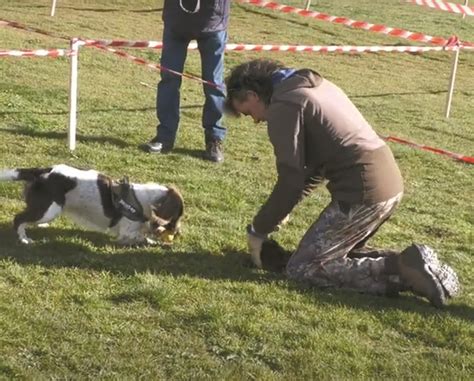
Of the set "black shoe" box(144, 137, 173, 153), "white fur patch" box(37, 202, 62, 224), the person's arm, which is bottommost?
"black shoe" box(144, 137, 173, 153)

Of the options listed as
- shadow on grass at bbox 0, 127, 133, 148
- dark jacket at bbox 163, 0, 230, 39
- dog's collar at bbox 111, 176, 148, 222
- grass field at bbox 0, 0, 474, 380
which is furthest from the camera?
shadow on grass at bbox 0, 127, 133, 148

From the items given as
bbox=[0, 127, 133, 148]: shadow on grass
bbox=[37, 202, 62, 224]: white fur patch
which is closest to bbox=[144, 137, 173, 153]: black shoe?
bbox=[0, 127, 133, 148]: shadow on grass

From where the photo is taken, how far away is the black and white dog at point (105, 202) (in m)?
4.75

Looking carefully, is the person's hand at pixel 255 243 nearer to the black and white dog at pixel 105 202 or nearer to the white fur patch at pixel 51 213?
the black and white dog at pixel 105 202

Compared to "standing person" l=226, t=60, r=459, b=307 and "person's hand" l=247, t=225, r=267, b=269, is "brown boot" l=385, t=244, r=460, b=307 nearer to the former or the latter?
"standing person" l=226, t=60, r=459, b=307

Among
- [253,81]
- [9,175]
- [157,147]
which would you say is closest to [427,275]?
[253,81]

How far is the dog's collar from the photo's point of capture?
4887 millimetres

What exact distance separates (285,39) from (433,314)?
1253 cm

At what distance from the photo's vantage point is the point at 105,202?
4895mm

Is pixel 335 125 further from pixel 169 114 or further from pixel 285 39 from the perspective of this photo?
pixel 285 39

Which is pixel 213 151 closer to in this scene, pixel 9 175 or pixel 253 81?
pixel 9 175

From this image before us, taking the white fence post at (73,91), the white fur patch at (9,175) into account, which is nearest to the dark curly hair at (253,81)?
the white fur patch at (9,175)

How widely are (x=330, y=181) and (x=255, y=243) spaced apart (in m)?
0.55

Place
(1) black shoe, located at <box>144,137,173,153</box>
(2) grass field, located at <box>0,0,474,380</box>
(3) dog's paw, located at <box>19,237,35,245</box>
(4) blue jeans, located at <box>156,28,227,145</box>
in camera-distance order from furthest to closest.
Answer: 1. (1) black shoe, located at <box>144,137,173,153</box>
2. (4) blue jeans, located at <box>156,28,227,145</box>
3. (3) dog's paw, located at <box>19,237,35,245</box>
4. (2) grass field, located at <box>0,0,474,380</box>
